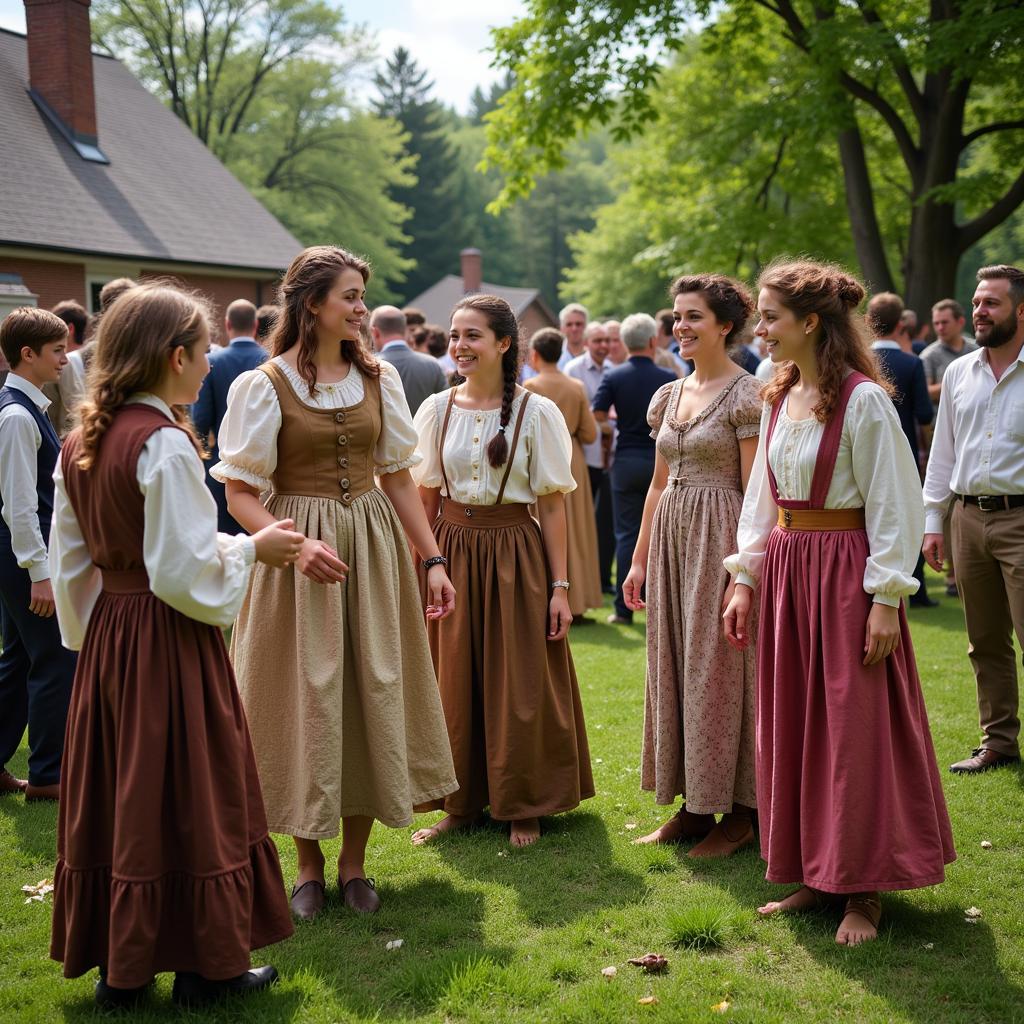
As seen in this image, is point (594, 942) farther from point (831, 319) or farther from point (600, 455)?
point (600, 455)

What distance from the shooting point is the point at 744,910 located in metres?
4.19

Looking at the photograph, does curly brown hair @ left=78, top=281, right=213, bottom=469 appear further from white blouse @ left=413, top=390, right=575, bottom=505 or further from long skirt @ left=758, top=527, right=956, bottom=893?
long skirt @ left=758, top=527, right=956, bottom=893

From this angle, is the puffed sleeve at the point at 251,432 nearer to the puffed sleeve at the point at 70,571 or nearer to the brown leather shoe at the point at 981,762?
the puffed sleeve at the point at 70,571

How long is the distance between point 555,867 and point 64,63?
21748mm

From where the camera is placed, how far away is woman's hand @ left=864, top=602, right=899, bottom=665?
12.5ft

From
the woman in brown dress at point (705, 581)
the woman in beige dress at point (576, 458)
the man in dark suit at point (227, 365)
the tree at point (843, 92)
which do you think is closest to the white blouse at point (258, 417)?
the woman in brown dress at point (705, 581)

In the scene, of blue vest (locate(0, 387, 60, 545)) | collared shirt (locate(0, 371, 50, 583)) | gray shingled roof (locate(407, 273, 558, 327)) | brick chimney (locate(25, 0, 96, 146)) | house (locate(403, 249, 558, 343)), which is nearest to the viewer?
collared shirt (locate(0, 371, 50, 583))

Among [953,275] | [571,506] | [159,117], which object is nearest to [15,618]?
[571,506]

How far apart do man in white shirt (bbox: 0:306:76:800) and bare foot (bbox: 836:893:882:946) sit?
361cm

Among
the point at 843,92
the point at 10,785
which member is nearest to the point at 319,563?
the point at 10,785

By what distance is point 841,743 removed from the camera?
12.6 ft

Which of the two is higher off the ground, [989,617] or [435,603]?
[435,603]

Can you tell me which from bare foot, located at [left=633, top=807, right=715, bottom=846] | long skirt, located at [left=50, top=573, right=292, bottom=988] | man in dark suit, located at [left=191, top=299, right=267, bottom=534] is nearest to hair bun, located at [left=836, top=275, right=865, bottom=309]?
bare foot, located at [left=633, top=807, right=715, bottom=846]

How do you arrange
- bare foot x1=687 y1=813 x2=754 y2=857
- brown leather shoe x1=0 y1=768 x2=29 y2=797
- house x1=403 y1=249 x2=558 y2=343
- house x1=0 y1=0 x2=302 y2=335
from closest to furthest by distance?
1. bare foot x1=687 y1=813 x2=754 y2=857
2. brown leather shoe x1=0 y1=768 x2=29 y2=797
3. house x1=0 y1=0 x2=302 y2=335
4. house x1=403 y1=249 x2=558 y2=343
